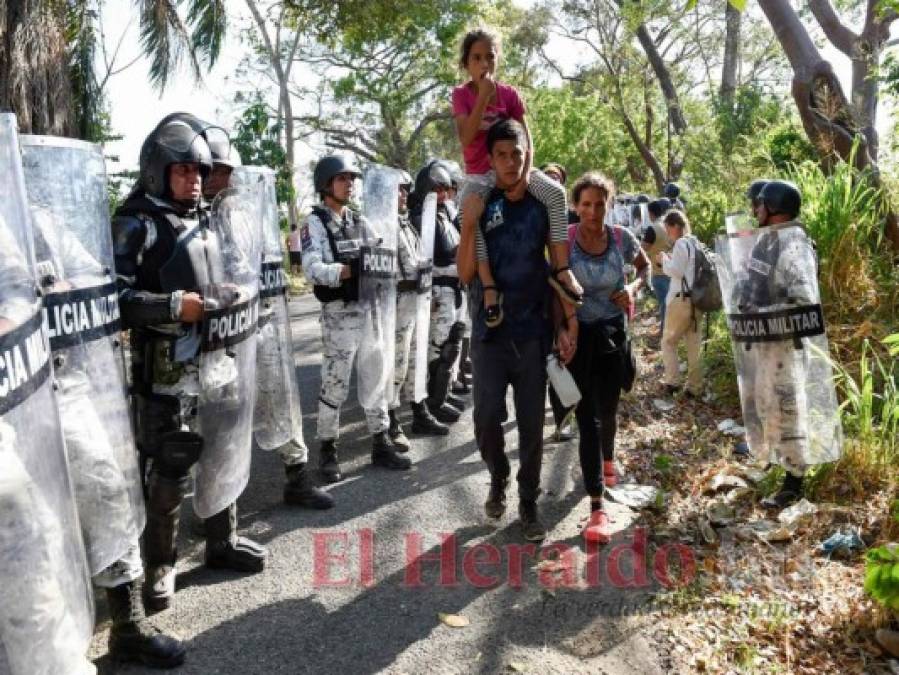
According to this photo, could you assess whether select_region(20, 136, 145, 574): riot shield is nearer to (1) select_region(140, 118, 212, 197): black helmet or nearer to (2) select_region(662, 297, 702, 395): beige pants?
(1) select_region(140, 118, 212, 197): black helmet

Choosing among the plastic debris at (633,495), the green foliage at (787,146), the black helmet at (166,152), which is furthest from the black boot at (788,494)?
the green foliage at (787,146)

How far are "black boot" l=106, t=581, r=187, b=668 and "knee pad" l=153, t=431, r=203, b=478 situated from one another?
45 centimetres

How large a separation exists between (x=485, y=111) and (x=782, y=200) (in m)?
1.70

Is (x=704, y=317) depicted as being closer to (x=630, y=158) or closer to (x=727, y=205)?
(x=727, y=205)

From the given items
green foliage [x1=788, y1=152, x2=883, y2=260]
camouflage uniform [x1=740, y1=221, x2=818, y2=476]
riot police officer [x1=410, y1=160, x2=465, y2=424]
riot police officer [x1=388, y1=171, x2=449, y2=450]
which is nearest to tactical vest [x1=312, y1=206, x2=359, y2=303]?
riot police officer [x1=388, y1=171, x2=449, y2=450]

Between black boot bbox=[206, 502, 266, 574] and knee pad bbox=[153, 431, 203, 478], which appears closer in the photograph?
knee pad bbox=[153, 431, 203, 478]

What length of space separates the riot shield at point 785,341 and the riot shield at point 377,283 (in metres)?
2.00

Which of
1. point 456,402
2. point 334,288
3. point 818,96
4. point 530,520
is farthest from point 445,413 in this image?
point 818,96

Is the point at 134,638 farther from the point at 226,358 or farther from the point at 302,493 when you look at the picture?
the point at 302,493

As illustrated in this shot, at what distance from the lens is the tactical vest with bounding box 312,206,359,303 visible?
4344mm

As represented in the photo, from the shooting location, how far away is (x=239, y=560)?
329 cm

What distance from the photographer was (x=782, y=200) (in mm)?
3875

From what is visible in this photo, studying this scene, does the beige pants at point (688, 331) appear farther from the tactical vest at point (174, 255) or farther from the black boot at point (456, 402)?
the tactical vest at point (174, 255)

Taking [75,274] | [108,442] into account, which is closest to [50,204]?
[75,274]
